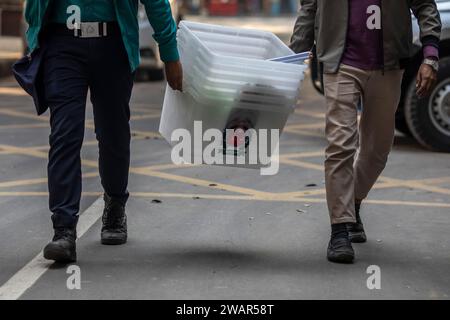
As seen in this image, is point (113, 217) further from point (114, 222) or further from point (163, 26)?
point (163, 26)

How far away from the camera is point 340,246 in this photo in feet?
Result: 19.9

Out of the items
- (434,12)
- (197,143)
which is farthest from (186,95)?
(434,12)

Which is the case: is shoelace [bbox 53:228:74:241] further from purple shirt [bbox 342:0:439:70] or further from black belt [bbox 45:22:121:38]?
purple shirt [bbox 342:0:439:70]

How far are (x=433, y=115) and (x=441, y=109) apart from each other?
0.09m

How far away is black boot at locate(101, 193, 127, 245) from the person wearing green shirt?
54 cm

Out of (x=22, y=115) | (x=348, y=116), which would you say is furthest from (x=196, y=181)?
(x=22, y=115)

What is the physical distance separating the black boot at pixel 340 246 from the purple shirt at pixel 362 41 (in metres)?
0.86

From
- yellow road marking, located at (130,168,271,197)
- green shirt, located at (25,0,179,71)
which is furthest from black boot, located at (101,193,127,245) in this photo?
yellow road marking, located at (130,168,271,197)

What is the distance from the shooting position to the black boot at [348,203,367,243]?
6.64 metres

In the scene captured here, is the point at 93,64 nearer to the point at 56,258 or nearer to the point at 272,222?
the point at 56,258

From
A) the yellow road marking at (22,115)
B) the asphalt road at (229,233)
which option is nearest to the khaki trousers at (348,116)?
the asphalt road at (229,233)

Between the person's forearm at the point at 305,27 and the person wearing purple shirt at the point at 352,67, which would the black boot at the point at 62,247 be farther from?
the person's forearm at the point at 305,27

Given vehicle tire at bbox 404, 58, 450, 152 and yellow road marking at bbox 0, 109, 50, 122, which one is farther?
yellow road marking at bbox 0, 109, 50, 122

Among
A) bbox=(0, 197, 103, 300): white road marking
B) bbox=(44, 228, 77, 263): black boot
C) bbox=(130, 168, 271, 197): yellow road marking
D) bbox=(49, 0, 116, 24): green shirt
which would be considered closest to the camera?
bbox=(0, 197, 103, 300): white road marking
